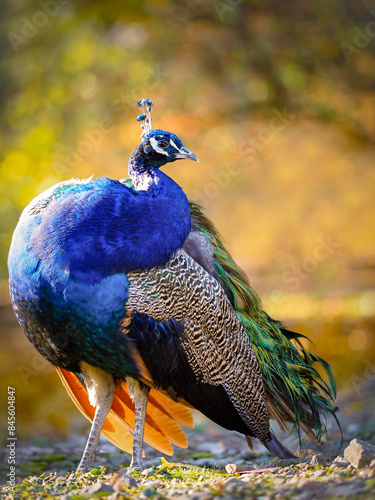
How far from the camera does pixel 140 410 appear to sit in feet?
12.4

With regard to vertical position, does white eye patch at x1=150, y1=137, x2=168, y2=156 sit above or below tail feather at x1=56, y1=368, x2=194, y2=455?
above

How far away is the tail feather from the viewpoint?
409 cm

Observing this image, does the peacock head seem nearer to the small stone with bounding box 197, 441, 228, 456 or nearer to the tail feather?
the tail feather

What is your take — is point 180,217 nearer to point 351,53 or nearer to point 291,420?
point 291,420

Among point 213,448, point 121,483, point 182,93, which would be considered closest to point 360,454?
point 121,483

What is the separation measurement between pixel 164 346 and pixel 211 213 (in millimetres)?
8222

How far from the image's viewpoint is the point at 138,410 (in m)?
3.77

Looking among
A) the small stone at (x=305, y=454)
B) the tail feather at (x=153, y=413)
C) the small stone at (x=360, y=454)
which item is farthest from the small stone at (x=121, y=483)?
the small stone at (x=305, y=454)

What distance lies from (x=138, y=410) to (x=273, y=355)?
945 mm

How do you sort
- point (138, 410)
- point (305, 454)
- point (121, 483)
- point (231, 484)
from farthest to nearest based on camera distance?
1. point (305, 454)
2. point (138, 410)
3. point (121, 483)
4. point (231, 484)

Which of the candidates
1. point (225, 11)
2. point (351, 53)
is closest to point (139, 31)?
point (225, 11)

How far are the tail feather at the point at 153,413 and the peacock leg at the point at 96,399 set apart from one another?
17 centimetres

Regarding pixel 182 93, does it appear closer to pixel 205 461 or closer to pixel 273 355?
pixel 205 461

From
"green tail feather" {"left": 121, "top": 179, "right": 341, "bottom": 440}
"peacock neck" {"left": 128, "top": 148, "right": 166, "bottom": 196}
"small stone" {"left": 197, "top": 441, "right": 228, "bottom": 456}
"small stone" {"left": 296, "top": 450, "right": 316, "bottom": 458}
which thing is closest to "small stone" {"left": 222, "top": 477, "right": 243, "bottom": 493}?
"green tail feather" {"left": 121, "top": 179, "right": 341, "bottom": 440}
